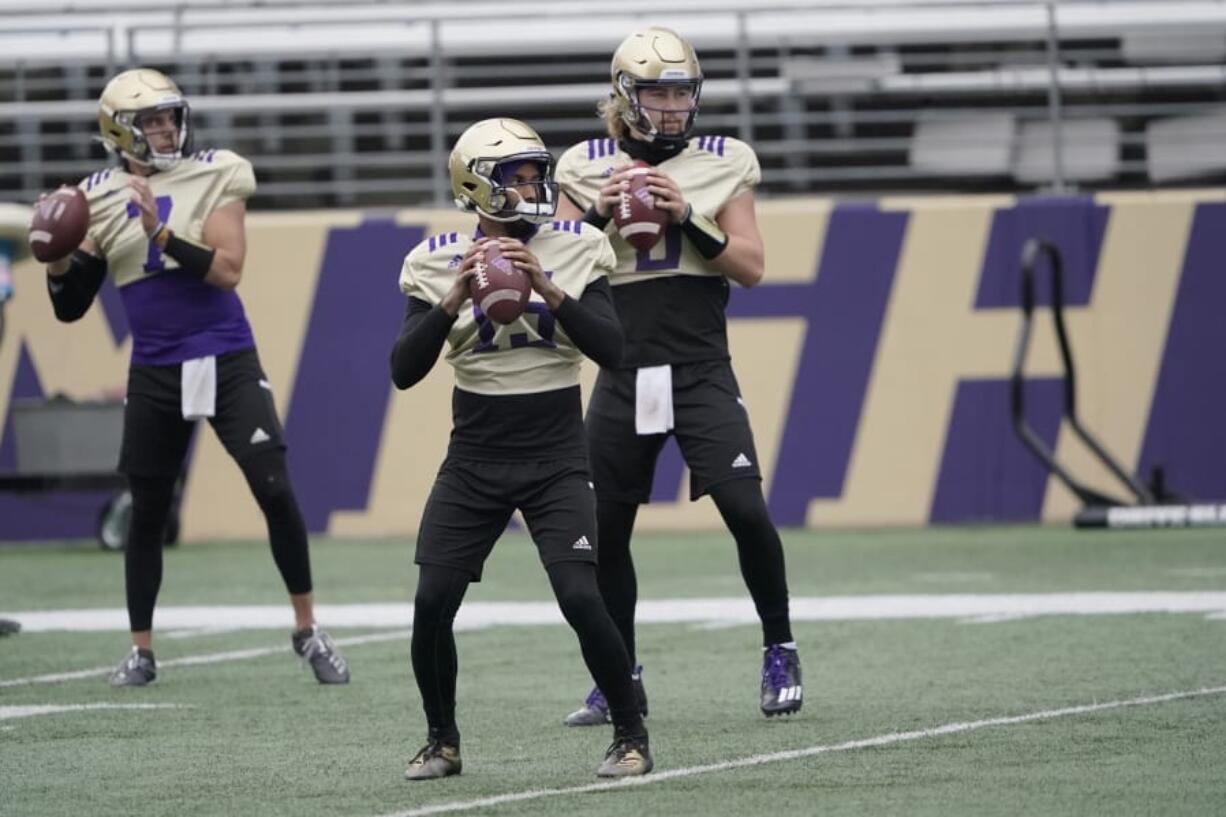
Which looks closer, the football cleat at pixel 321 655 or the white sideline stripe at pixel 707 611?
the football cleat at pixel 321 655

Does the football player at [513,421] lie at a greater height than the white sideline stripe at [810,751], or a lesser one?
greater

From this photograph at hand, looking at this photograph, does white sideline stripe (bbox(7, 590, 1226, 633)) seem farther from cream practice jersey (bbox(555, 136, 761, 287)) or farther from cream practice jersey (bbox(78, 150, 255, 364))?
cream practice jersey (bbox(555, 136, 761, 287))

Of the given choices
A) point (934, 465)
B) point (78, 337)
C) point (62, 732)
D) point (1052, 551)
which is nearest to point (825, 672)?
point (62, 732)

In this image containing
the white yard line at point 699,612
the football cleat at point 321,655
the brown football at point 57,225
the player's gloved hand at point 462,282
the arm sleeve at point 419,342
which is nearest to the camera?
the player's gloved hand at point 462,282

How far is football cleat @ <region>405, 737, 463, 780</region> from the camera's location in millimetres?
5637

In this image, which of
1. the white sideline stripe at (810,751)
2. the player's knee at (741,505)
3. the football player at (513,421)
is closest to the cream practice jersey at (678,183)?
the player's knee at (741,505)

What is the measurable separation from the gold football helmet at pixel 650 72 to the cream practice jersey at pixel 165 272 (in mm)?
1877

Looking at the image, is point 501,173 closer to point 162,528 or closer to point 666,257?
point 666,257

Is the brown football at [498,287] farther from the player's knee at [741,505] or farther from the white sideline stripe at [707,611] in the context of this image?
the white sideline stripe at [707,611]

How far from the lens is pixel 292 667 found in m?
8.24

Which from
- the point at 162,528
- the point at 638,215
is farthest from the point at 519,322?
the point at 162,528

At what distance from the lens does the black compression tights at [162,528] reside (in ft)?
25.9

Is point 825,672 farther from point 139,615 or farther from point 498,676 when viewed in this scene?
point 139,615

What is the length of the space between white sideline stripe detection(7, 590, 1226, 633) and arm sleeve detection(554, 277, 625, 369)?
3.86m
